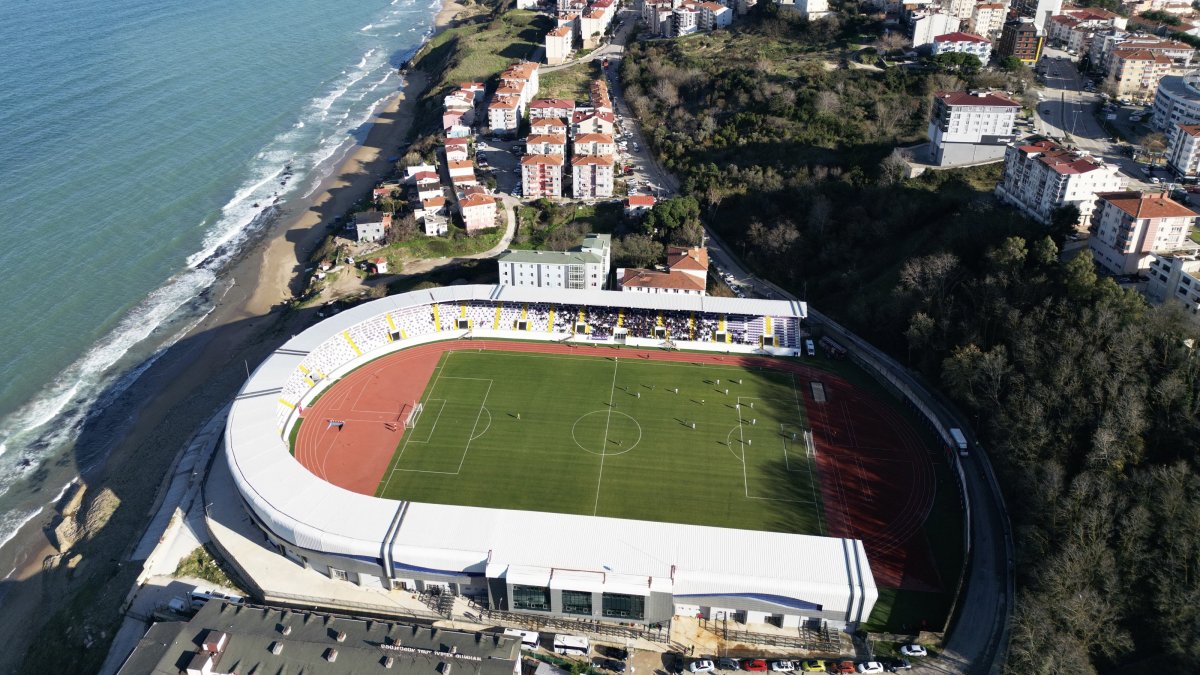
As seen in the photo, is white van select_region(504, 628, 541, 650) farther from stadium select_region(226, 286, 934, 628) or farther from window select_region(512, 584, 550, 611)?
stadium select_region(226, 286, 934, 628)

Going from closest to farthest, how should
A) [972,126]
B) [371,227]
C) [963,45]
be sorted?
[972,126]
[371,227]
[963,45]

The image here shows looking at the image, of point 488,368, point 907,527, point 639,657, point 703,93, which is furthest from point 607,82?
point 639,657

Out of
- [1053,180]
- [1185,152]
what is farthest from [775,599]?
[1185,152]

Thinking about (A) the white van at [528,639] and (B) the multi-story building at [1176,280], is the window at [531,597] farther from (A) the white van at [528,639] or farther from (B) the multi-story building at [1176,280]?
(B) the multi-story building at [1176,280]

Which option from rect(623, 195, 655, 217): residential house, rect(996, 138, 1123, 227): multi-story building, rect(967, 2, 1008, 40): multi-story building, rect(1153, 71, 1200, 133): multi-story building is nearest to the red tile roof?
rect(996, 138, 1123, 227): multi-story building

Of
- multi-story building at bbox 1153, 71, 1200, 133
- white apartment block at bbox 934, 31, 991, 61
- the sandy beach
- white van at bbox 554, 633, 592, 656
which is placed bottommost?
→ the sandy beach

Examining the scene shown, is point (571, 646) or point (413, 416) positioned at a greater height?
point (413, 416)

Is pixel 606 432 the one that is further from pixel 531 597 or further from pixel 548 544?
pixel 531 597
